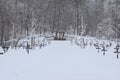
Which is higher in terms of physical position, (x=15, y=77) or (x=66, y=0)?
(x=66, y=0)

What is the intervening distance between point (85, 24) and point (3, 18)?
33882 mm

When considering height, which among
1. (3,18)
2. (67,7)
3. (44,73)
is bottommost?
(44,73)

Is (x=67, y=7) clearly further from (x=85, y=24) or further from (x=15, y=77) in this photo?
(x=15, y=77)

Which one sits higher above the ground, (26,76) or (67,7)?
(67,7)

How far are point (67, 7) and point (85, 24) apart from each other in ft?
24.2

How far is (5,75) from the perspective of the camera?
404 inches

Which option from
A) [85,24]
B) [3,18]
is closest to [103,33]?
[85,24]

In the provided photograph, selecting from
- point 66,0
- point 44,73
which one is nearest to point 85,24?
point 66,0

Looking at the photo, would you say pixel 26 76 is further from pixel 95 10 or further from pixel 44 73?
pixel 95 10

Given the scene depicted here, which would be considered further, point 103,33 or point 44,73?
point 103,33

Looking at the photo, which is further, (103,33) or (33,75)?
(103,33)

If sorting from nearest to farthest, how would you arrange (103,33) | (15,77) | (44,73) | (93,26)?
(15,77) → (44,73) → (103,33) → (93,26)

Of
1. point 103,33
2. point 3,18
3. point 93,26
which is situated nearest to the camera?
point 3,18

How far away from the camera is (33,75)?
10398 millimetres
